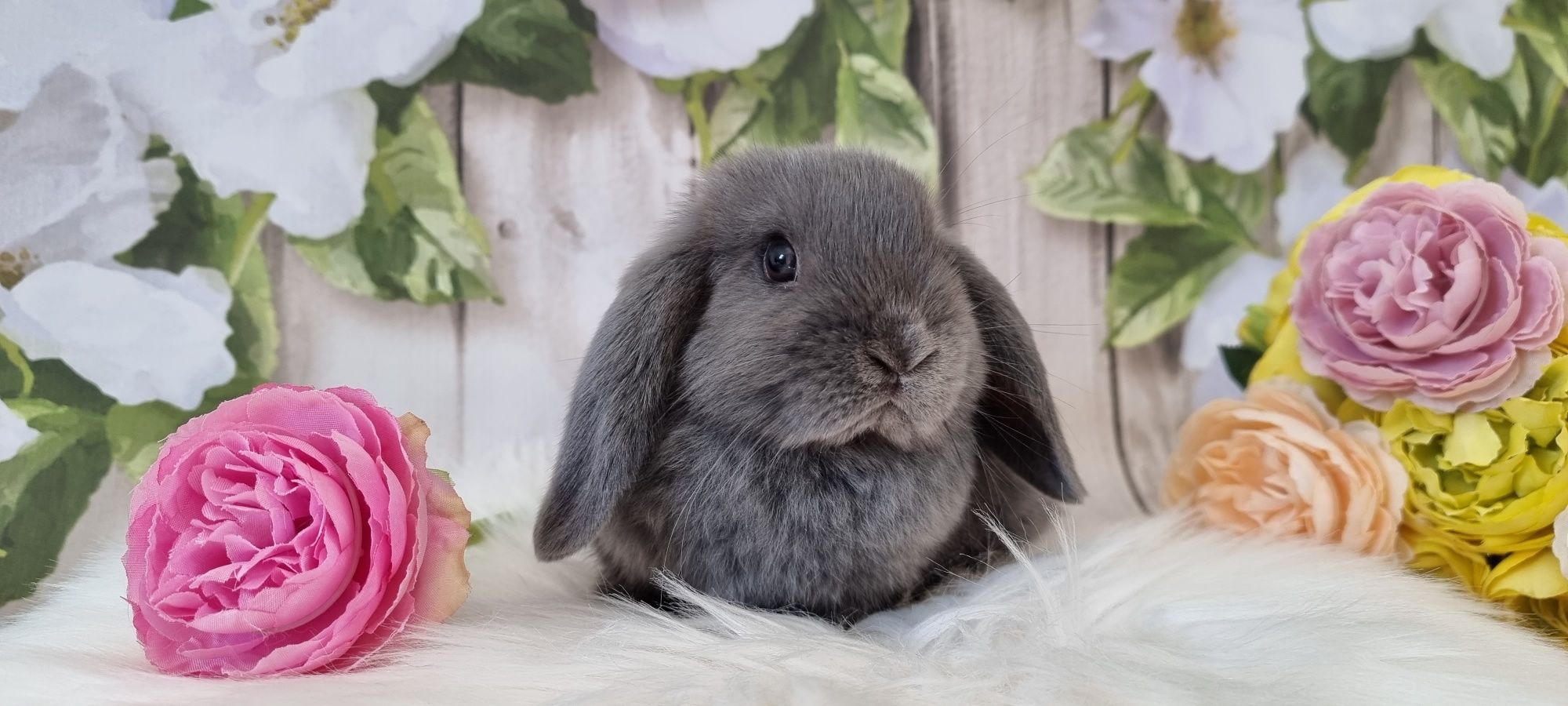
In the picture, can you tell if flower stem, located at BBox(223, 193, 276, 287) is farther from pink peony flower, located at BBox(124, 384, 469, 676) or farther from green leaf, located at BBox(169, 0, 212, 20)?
pink peony flower, located at BBox(124, 384, 469, 676)

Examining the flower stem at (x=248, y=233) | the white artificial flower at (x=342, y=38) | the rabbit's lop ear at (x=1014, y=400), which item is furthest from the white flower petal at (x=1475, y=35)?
the flower stem at (x=248, y=233)

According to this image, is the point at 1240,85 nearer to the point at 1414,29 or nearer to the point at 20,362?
the point at 1414,29

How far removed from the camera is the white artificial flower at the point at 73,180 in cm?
128

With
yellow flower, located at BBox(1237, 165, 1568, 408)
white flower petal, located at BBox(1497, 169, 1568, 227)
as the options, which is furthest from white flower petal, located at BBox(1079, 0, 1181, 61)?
white flower petal, located at BBox(1497, 169, 1568, 227)

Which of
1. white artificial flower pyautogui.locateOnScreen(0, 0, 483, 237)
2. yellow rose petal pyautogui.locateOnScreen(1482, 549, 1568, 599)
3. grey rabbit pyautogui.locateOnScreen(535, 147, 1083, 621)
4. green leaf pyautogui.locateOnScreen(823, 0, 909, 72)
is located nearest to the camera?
grey rabbit pyautogui.locateOnScreen(535, 147, 1083, 621)

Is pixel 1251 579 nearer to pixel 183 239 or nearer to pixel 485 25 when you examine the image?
pixel 485 25

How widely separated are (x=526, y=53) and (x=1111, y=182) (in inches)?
37.2

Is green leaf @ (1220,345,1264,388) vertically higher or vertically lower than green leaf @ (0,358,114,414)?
higher

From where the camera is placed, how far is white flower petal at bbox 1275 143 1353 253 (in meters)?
1.76

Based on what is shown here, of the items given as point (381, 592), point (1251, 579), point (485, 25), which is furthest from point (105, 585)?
point (1251, 579)

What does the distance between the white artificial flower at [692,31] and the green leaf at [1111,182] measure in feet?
1.57

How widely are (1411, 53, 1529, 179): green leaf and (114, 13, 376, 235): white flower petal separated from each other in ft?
5.49

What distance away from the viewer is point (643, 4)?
153 centimetres

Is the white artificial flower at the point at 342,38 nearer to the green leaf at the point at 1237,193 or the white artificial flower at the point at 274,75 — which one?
the white artificial flower at the point at 274,75
